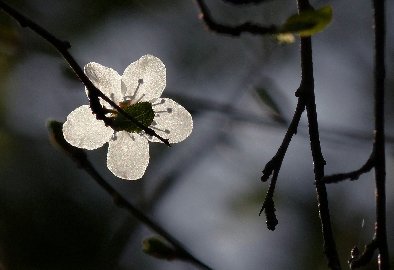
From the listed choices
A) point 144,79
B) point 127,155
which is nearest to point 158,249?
point 127,155

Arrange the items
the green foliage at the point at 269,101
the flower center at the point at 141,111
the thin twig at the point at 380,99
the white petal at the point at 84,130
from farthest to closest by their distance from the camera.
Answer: the green foliage at the point at 269,101 < the flower center at the point at 141,111 < the white petal at the point at 84,130 < the thin twig at the point at 380,99

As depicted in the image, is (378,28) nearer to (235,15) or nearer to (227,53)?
(235,15)

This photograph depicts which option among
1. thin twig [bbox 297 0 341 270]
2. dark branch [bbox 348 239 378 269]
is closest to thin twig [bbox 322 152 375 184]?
thin twig [bbox 297 0 341 270]

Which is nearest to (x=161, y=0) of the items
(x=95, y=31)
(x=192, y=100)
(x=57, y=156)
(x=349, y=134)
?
(x=95, y=31)

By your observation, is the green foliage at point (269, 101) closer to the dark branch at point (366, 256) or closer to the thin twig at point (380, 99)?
the dark branch at point (366, 256)

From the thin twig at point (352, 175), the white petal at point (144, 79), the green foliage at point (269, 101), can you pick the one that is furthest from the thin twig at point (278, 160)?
the green foliage at point (269, 101)

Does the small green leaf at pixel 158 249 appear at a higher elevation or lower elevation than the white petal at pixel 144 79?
lower
